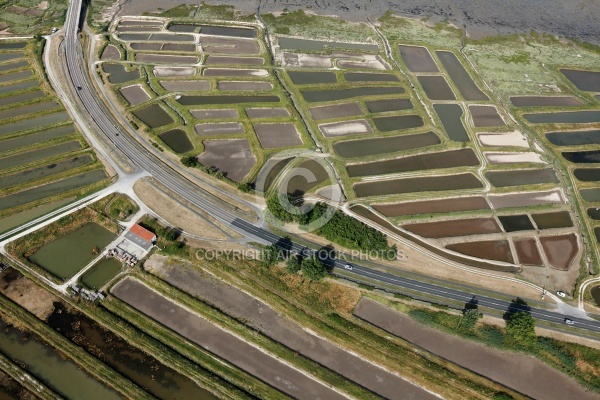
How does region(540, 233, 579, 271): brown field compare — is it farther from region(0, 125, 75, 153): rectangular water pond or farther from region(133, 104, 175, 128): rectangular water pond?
region(0, 125, 75, 153): rectangular water pond

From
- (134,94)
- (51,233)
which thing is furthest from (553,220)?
(134,94)

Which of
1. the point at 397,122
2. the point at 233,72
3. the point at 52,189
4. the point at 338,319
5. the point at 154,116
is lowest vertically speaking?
the point at 52,189

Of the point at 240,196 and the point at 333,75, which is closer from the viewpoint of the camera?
the point at 240,196

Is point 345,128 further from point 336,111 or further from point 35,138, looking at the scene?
point 35,138

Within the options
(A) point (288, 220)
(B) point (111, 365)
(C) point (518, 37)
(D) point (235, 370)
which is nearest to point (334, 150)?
(A) point (288, 220)

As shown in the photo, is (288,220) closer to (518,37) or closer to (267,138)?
(267,138)
